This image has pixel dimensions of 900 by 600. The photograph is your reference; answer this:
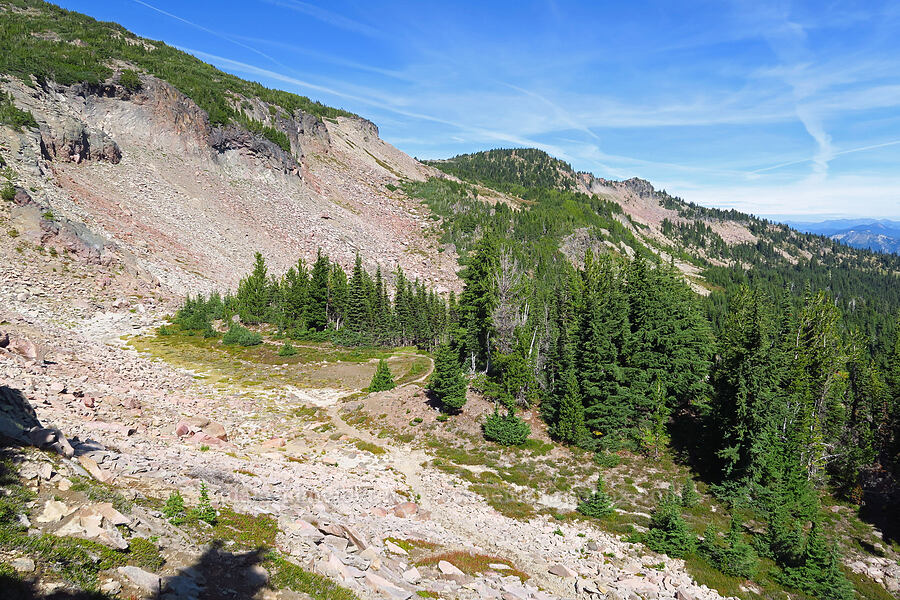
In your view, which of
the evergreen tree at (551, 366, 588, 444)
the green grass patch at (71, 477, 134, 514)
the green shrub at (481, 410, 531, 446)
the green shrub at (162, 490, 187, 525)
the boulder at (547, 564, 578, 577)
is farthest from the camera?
the evergreen tree at (551, 366, 588, 444)

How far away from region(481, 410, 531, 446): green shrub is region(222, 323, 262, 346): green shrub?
130 ft

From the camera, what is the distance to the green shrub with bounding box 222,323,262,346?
5650 cm

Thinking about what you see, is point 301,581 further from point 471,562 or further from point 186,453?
point 186,453

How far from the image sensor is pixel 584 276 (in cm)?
6500

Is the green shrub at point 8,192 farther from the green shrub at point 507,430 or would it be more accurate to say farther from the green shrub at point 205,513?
the green shrub at point 507,430

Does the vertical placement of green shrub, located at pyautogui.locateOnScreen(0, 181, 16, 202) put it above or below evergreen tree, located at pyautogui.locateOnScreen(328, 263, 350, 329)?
above

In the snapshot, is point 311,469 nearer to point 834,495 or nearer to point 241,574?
point 241,574

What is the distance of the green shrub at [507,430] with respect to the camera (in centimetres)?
3234

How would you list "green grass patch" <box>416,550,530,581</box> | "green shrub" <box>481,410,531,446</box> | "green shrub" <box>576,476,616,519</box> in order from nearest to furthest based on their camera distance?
"green grass patch" <box>416,550,530,581</box>, "green shrub" <box>576,476,616,519</box>, "green shrub" <box>481,410,531,446</box>

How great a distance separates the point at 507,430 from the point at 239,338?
4218 cm

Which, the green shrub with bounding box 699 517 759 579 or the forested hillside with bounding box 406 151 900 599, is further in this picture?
the forested hillside with bounding box 406 151 900 599

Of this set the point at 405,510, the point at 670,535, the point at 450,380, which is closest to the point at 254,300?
the point at 450,380

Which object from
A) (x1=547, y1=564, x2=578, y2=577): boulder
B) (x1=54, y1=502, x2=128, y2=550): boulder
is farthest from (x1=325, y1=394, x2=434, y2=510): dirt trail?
(x1=54, y1=502, x2=128, y2=550): boulder

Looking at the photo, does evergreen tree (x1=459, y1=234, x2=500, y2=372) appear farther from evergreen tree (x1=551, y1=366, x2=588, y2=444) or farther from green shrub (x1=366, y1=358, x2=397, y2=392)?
evergreen tree (x1=551, y1=366, x2=588, y2=444)
